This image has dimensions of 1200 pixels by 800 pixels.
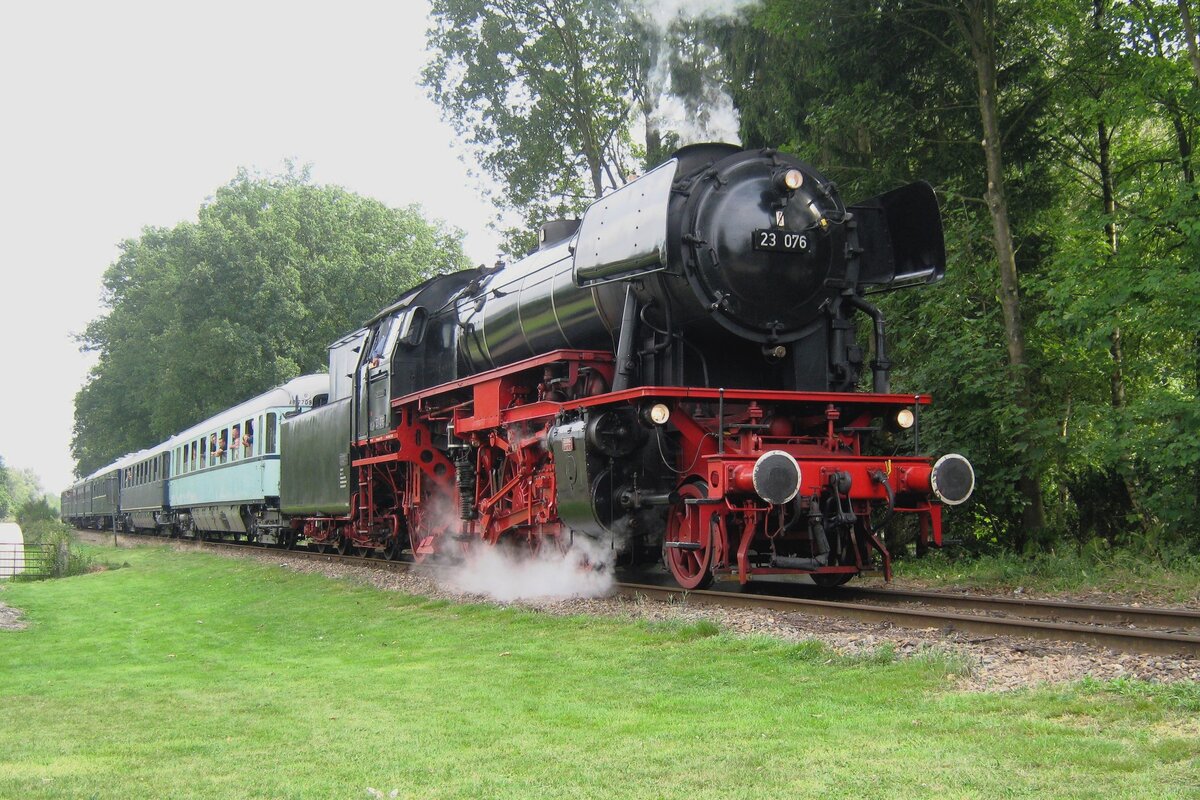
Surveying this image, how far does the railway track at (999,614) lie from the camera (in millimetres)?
6031

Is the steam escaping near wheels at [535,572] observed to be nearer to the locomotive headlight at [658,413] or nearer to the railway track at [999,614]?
the railway track at [999,614]

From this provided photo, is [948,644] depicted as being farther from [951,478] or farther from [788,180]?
[788,180]

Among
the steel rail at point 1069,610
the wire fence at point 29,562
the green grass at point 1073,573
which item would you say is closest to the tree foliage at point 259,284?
the wire fence at point 29,562

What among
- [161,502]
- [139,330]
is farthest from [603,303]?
[139,330]

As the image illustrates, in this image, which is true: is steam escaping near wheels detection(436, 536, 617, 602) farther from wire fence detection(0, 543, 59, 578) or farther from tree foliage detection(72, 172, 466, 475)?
tree foliage detection(72, 172, 466, 475)

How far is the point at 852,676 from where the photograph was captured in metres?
5.82

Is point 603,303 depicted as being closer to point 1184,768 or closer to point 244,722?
point 244,722

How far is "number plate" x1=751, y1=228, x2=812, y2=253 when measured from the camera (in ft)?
29.3

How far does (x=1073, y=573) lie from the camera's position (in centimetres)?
1054

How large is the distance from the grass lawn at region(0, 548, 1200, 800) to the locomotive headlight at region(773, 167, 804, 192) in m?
3.84

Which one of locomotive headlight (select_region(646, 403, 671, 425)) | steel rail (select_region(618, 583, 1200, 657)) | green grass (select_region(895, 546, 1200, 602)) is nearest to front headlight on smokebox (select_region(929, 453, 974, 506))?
steel rail (select_region(618, 583, 1200, 657))

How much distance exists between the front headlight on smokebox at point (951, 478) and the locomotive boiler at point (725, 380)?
0.06 ft

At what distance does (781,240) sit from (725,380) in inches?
54.6

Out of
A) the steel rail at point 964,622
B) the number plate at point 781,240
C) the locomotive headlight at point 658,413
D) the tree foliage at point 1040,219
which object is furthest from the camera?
the tree foliage at point 1040,219
